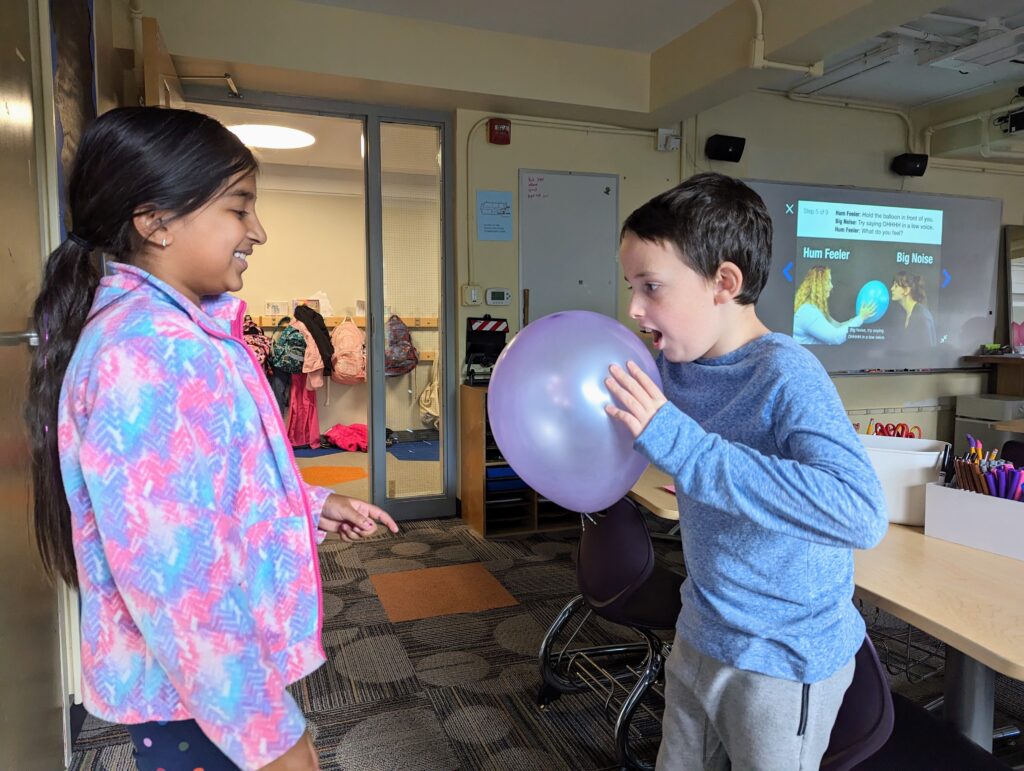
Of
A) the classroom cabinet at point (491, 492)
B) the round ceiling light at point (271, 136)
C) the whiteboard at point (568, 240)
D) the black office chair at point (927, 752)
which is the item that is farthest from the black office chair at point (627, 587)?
the round ceiling light at point (271, 136)

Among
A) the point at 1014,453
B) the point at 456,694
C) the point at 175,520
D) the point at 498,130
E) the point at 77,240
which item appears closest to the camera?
the point at 175,520

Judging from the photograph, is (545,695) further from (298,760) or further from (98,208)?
(98,208)

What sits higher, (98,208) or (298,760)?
(98,208)

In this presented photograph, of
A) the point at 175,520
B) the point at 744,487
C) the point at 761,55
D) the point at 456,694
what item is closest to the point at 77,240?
the point at 175,520

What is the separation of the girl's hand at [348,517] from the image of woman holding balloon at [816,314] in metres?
4.52

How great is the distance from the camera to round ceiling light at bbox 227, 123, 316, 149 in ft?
15.5

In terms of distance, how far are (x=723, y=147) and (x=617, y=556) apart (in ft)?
12.0

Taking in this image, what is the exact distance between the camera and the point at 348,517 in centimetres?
112

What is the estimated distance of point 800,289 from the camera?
4.99 metres

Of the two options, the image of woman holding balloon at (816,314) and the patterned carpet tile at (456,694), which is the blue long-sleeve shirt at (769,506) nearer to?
the patterned carpet tile at (456,694)

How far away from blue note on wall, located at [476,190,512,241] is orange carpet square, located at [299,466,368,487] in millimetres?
2276

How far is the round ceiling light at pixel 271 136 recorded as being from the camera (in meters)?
4.74

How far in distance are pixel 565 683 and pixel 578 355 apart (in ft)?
5.38

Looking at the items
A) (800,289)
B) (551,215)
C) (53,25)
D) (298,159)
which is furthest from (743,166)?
A: (53,25)
